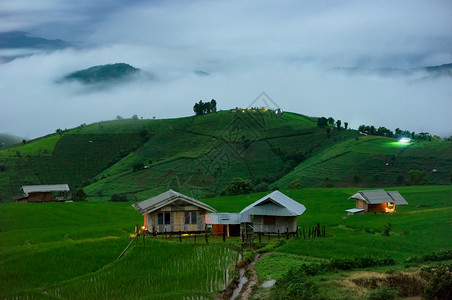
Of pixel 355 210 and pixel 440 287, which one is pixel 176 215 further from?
pixel 440 287

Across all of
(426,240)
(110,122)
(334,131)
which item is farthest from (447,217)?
(110,122)

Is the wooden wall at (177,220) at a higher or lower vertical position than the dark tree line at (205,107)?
lower

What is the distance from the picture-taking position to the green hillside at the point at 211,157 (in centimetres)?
10358

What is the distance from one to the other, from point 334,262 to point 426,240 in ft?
46.7

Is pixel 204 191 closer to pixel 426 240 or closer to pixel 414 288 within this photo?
pixel 426 240

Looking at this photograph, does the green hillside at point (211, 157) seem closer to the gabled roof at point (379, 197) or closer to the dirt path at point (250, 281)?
the gabled roof at point (379, 197)

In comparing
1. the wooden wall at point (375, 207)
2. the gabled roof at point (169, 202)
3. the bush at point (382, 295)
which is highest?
the gabled roof at point (169, 202)

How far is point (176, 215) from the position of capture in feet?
144

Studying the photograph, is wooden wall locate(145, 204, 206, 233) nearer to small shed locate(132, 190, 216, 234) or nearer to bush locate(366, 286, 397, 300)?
small shed locate(132, 190, 216, 234)

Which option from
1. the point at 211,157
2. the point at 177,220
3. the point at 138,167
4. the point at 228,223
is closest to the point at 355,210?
the point at 228,223

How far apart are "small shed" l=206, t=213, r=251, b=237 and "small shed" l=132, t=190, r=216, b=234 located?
1.24m

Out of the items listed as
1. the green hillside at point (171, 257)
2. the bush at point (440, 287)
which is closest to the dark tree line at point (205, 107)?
the green hillside at point (171, 257)

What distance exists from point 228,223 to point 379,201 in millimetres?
21921

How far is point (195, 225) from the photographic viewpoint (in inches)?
1735
